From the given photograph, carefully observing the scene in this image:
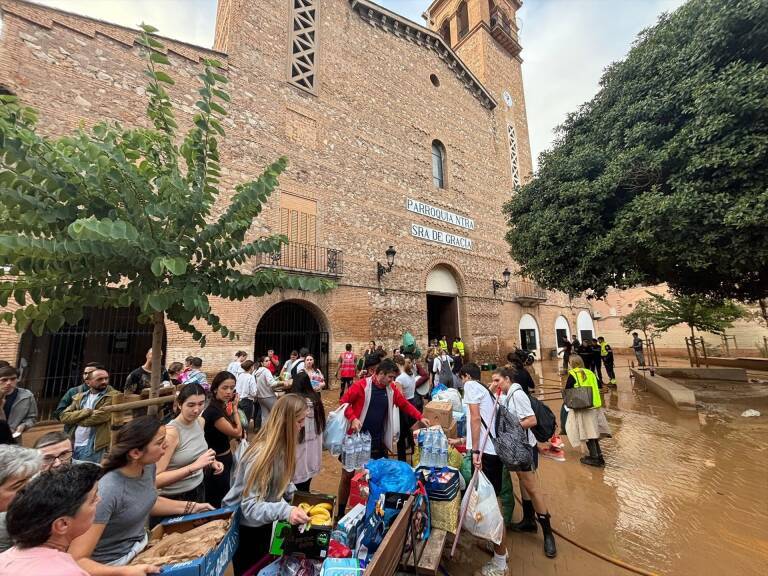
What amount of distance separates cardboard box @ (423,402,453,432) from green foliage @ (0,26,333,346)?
102 inches

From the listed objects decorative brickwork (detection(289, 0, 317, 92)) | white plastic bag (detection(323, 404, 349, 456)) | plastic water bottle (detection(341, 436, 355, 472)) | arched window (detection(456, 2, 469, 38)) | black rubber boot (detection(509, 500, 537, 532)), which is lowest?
black rubber boot (detection(509, 500, 537, 532))

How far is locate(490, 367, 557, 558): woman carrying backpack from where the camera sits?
10.4ft

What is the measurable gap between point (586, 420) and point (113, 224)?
20.2ft

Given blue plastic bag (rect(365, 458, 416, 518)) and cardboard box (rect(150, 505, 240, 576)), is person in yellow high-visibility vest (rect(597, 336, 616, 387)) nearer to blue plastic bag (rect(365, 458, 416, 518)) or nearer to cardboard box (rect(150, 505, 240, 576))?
blue plastic bag (rect(365, 458, 416, 518))

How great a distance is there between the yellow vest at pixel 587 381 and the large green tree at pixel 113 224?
4312mm

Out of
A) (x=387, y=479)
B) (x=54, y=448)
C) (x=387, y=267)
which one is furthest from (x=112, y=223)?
(x=387, y=267)

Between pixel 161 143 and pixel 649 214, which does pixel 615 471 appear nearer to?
pixel 649 214

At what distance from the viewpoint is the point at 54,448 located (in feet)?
7.02

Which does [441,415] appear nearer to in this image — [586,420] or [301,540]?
[586,420]

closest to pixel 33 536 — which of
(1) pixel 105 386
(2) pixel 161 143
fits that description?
(2) pixel 161 143

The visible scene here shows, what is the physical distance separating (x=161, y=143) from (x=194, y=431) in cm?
253

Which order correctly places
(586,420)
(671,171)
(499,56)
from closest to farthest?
(586,420), (671,171), (499,56)

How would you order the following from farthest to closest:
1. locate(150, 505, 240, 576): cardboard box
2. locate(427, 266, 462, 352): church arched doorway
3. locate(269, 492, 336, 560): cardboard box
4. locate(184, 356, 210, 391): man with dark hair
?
locate(427, 266, 462, 352): church arched doorway, locate(184, 356, 210, 391): man with dark hair, locate(269, 492, 336, 560): cardboard box, locate(150, 505, 240, 576): cardboard box

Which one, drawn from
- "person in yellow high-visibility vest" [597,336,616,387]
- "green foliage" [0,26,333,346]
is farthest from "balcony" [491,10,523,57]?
"green foliage" [0,26,333,346]
